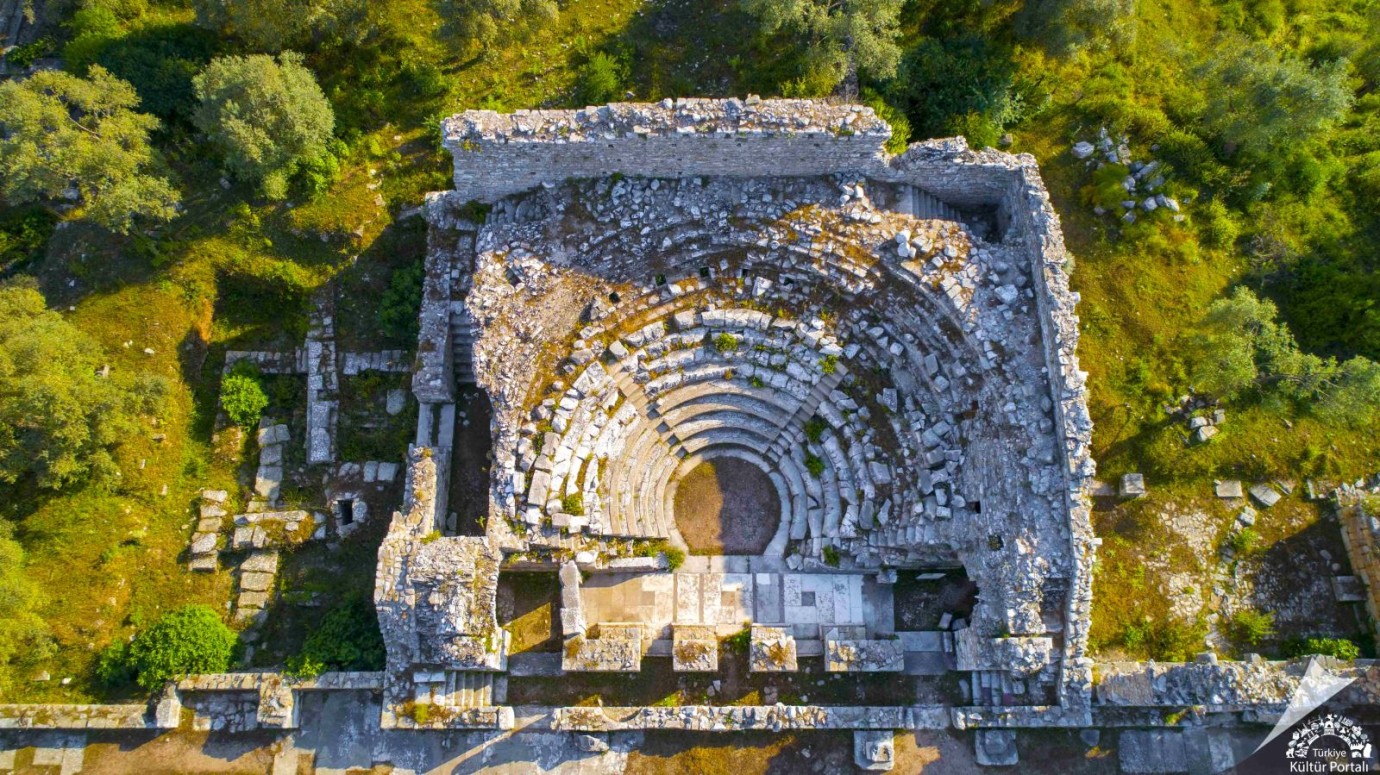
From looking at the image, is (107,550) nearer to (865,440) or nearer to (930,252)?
(865,440)

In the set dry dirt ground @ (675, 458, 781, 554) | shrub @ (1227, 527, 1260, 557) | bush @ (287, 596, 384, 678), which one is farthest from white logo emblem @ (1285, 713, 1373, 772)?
bush @ (287, 596, 384, 678)

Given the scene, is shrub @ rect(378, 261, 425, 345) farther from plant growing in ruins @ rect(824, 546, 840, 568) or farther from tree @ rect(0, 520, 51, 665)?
plant growing in ruins @ rect(824, 546, 840, 568)

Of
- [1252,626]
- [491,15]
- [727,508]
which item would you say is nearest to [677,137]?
[491,15]

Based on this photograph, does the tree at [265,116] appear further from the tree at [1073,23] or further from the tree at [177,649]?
the tree at [1073,23]

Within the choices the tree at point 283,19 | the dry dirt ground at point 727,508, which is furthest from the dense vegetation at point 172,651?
the tree at point 283,19

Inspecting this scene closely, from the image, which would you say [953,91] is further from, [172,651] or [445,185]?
[172,651]

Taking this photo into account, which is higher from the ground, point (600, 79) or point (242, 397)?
point (600, 79)
